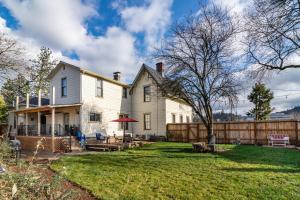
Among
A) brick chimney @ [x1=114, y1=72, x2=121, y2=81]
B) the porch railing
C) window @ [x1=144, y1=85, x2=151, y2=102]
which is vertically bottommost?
the porch railing

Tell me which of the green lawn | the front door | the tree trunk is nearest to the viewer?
the green lawn

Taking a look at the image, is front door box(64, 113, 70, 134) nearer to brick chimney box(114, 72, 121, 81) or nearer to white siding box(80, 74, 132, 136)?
white siding box(80, 74, 132, 136)

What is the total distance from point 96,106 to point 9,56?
25.7 feet

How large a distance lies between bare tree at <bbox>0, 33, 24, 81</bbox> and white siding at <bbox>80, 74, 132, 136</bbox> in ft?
16.4

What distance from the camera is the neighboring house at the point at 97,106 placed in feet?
65.5

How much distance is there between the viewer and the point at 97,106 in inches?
843

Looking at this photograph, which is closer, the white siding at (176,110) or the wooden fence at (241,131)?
the wooden fence at (241,131)

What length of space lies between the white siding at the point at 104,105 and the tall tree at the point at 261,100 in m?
20.4

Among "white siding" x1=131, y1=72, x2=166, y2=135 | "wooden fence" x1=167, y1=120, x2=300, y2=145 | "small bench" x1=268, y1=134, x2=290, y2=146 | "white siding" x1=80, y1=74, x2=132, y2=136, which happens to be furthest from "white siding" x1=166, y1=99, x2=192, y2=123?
"small bench" x1=268, y1=134, x2=290, y2=146

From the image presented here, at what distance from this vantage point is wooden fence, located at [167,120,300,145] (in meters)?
18.3

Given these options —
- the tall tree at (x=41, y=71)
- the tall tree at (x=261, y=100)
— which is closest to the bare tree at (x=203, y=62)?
the tall tree at (x=261, y=100)

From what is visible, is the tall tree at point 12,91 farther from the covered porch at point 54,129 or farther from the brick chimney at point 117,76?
the brick chimney at point 117,76

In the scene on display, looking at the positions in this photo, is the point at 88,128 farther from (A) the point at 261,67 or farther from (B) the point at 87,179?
(A) the point at 261,67

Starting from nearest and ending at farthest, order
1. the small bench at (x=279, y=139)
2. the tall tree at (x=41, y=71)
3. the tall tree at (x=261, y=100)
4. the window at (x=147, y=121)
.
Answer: the small bench at (x=279, y=139) → the window at (x=147, y=121) → the tall tree at (x=261, y=100) → the tall tree at (x=41, y=71)
